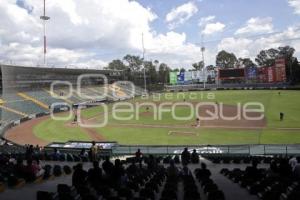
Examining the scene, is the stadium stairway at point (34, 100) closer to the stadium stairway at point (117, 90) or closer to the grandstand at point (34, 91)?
the grandstand at point (34, 91)

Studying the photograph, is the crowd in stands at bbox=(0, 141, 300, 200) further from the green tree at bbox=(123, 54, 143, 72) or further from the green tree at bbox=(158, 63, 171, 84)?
the green tree at bbox=(123, 54, 143, 72)

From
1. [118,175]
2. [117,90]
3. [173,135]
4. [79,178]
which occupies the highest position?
[117,90]

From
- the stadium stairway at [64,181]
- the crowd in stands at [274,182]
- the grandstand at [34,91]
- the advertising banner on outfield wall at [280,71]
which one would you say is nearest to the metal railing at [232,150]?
A: the stadium stairway at [64,181]

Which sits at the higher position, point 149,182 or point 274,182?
point 274,182

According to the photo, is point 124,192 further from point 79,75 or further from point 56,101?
point 79,75

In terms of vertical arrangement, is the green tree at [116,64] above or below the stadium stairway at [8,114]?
above

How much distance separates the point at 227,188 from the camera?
13.4m

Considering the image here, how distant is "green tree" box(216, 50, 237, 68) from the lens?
7028 inches

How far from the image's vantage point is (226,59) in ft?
587

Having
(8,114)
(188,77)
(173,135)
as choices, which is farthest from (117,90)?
(173,135)

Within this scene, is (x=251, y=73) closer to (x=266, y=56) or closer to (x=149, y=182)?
(x=266, y=56)

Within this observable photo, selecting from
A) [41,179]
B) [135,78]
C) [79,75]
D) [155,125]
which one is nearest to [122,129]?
[155,125]

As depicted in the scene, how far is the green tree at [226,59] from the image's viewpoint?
178500 millimetres

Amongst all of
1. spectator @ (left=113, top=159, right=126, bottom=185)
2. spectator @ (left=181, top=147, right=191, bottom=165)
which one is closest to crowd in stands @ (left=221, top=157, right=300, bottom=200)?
spectator @ (left=113, top=159, right=126, bottom=185)
